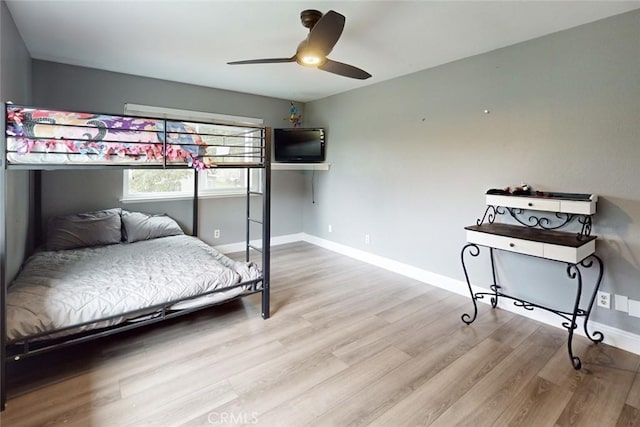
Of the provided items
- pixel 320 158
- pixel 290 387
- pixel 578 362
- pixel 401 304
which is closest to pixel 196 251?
pixel 290 387

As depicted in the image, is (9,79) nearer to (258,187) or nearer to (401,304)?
(258,187)

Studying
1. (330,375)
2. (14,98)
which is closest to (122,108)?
(14,98)

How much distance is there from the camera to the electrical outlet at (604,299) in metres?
2.47

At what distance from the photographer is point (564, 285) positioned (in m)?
2.71

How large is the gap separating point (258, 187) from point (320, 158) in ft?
3.71

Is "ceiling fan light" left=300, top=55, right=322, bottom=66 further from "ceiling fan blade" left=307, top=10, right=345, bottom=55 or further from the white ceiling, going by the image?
Answer: the white ceiling

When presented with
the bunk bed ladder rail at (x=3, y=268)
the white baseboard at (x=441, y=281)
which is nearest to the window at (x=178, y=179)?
the white baseboard at (x=441, y=281)

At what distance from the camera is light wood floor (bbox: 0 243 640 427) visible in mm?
1731

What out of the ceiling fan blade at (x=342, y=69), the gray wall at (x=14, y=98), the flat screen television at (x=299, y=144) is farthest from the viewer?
the flat screen television at (x=299, y=144)

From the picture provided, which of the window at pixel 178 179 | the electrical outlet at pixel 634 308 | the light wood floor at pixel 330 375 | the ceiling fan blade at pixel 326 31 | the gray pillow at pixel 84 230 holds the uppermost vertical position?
the ceiling fan blade at pixel 326 31

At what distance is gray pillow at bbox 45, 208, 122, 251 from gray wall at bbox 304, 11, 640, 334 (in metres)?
3.07

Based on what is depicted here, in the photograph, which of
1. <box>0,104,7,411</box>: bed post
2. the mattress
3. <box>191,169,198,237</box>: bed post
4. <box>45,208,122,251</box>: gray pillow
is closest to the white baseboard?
<box>191,169,198,237</box>: bed post

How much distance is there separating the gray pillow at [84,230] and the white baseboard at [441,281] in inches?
58.6

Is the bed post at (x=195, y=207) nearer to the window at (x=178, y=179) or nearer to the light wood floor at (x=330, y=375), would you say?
the window at (x=178, y=179)
